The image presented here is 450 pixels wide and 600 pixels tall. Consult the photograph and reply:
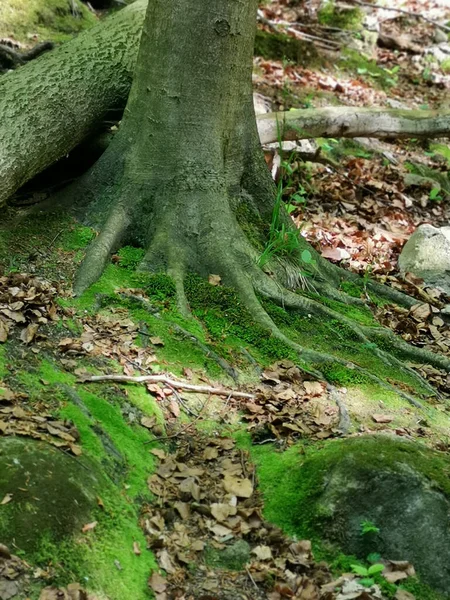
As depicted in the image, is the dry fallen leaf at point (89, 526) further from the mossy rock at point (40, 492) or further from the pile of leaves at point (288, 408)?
the pile of leaves at point (288, 408)

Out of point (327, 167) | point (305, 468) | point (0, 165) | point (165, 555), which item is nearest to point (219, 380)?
point (305, 468)

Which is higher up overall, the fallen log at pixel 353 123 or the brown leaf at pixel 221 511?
the fallen log at pixel 353 123

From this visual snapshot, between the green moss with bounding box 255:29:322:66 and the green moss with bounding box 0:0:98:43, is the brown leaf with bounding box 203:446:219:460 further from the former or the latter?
the green moss with bounding box 255:29:322:66

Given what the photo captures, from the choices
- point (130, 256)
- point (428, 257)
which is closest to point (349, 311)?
point (130, 256)

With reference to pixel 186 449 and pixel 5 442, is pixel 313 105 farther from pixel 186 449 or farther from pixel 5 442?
pixel 5 442

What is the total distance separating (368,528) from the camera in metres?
3.15

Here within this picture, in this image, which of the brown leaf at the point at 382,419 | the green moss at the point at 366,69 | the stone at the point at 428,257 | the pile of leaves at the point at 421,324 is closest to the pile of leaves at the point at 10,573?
the brown leaf at the point at 382,419

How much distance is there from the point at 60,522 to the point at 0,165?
2691 millimetres

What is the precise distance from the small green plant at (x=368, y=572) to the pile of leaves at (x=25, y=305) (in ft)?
7.03

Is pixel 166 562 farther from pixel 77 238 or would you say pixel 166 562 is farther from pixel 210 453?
pixel 77 238

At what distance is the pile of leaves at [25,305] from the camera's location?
408 centimetres

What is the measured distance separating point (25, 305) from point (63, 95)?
6.08 feet

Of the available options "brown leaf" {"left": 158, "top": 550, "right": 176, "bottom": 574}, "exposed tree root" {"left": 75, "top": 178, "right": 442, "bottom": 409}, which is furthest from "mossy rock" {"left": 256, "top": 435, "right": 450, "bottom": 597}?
"exposed tree root" {"left": 75, "top": 178, "right": 442, "bottom": 409}

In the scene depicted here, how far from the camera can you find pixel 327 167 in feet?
29.7
